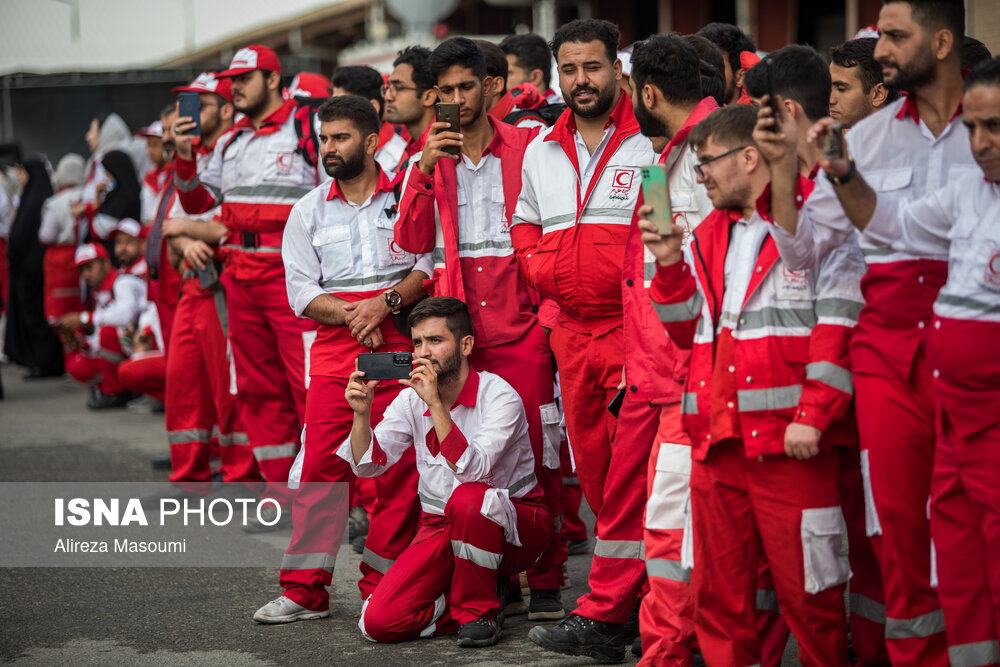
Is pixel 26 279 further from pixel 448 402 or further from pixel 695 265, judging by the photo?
pixel 695 265

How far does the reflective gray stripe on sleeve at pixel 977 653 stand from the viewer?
3.61 meters

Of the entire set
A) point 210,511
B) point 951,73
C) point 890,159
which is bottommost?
point 210,511

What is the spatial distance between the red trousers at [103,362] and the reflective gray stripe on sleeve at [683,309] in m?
8.79

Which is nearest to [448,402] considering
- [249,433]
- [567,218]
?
[567,218]

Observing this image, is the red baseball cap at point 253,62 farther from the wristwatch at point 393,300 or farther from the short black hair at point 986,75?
the short black hair at point 986,75

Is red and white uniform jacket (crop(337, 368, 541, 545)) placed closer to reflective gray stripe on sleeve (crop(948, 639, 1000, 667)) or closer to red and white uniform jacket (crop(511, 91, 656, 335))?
red and white uniform jacket (crop(511, 91, 656, 335))

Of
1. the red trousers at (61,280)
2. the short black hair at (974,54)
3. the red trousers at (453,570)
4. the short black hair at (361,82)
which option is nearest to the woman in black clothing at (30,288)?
the red trousers at (61,280)

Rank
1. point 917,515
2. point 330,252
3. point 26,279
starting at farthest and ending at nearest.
→ point 26,279 → point 330,252 → point 917,515

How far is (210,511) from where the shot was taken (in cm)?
775

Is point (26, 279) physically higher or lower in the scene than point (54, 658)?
higher

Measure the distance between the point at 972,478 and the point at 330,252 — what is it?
3.37 m

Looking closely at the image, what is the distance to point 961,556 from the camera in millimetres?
3613

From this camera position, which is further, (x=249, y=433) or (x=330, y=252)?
(x=249, y=433)

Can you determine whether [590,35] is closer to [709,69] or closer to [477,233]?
[709,69]
